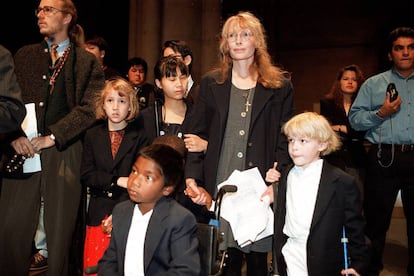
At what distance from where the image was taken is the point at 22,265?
352cm

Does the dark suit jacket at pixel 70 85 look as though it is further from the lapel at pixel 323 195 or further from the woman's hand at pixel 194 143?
the lapel at pixel 323 195

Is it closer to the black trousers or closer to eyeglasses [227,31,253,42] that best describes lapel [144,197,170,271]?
the black trousers

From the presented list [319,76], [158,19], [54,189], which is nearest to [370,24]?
[319,76]

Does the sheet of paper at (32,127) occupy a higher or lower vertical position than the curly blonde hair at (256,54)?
lower

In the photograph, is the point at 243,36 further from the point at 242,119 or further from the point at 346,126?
the point at 346,126

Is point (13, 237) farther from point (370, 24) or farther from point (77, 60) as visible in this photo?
point (370, 24)

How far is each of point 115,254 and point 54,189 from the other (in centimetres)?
96

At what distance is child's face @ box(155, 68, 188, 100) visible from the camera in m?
3.57

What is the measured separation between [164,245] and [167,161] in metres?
0.43

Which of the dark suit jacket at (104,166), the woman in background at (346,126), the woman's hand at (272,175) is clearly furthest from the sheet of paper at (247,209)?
the woman in background at (346,126)

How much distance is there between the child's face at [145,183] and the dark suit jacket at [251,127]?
0.49 metres

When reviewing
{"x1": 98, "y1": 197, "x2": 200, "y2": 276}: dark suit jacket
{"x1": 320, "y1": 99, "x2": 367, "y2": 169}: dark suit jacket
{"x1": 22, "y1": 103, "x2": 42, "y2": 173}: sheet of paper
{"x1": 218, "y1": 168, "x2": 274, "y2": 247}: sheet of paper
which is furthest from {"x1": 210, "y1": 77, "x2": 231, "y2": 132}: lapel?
{"x1": 320, "y1": 99, "x2": 367, "y2": 169}: dark suit jacket

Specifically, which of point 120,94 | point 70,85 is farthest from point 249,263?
point 70,85

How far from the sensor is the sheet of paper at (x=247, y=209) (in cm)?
309
